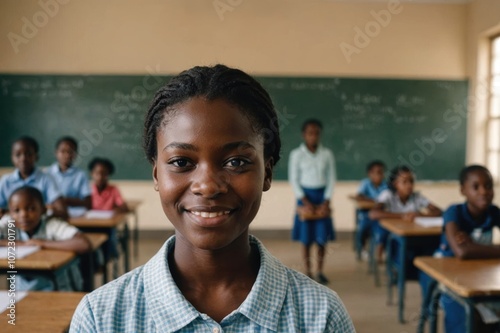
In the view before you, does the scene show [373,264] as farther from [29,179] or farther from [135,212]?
[29,179]

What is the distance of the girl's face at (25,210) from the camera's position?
8.79 ft

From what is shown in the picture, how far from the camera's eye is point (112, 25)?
6.01 m

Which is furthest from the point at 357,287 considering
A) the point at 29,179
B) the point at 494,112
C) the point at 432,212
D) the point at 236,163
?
the point at 236,163

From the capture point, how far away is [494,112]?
591 cm

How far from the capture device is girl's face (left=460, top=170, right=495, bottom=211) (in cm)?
277

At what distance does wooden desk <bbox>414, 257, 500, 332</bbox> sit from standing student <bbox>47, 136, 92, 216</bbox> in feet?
9.36

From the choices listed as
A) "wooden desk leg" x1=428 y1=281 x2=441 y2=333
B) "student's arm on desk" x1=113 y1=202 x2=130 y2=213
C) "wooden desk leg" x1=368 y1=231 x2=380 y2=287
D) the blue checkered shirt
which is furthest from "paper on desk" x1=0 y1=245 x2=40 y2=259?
"wooden desk leg" x1=368 y1=231 x2=380 y2=287

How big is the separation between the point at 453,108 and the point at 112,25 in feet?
14.7

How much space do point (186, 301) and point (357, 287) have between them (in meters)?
3.79

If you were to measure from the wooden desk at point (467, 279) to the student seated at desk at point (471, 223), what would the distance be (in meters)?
0.06

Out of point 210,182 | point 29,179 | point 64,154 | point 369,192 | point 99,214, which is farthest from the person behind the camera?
point 369,192

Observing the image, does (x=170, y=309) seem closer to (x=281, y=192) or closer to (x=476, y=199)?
(x=476, y=199)

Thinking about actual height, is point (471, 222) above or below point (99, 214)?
above

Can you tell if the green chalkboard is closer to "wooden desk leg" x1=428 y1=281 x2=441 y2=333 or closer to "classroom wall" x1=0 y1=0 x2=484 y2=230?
"classroom wall" x1=0 y1=0 x2=484 y2=230
